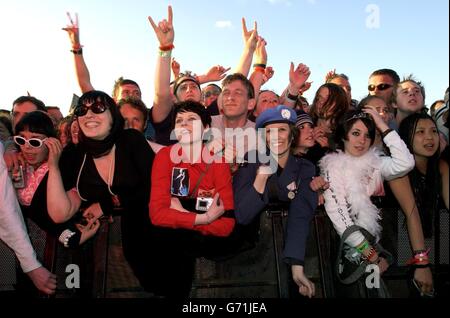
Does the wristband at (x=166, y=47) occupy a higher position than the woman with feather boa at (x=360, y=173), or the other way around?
the wristband at (x=166, y=47)

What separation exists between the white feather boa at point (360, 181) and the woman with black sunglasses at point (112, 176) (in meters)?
1.60

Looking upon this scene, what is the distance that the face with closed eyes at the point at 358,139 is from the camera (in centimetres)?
350

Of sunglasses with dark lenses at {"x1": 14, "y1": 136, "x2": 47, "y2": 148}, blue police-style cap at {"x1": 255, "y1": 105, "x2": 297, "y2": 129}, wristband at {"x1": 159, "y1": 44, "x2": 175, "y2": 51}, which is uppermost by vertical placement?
wristband at {"x1": 159, "y1": 44, "x2": 175, "y2": 51}

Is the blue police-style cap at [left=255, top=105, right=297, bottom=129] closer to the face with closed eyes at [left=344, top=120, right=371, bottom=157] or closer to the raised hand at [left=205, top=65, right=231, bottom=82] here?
the face with closed eyes at [left=344, top=120, right=371, bottom=157]

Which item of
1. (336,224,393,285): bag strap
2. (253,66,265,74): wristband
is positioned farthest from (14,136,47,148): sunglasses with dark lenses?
(253,66,265,74): wristband

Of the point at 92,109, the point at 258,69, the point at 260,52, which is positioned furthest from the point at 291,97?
the point at 92,109

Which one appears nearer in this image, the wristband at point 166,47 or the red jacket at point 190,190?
the red jacket at point 190,190

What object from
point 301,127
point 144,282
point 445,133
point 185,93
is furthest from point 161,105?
point 445,133

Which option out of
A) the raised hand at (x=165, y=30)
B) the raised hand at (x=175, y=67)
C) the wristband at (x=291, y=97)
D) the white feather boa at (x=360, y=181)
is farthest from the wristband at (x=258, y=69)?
the white feather boa at (x=360, y=181)

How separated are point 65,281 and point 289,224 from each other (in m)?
1.83

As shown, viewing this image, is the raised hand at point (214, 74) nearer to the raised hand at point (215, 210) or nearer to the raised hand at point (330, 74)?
the raised hand at point (330, 74)

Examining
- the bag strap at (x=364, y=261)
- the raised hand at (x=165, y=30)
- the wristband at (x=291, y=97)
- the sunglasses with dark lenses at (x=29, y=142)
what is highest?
the raised hand at (x=165, y=30)

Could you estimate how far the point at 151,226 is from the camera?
311 cm

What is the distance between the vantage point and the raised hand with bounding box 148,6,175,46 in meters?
3.92
